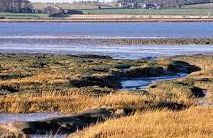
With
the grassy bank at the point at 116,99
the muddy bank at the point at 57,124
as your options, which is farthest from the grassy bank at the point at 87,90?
the muddy bank at the point at 57,124

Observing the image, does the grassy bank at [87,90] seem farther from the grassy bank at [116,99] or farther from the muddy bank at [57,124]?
the muddy bank at [57,124]

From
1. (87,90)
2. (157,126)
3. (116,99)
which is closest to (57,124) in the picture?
(157,126)

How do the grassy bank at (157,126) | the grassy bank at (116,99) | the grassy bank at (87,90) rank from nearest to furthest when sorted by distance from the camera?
the grassy bank at (157,126)
the grassy bank at (116,99)
the grassy bank at (87,90)

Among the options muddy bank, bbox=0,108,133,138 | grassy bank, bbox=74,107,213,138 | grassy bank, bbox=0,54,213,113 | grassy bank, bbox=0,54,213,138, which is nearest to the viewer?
grassy bank, bbox=74,107,213,138

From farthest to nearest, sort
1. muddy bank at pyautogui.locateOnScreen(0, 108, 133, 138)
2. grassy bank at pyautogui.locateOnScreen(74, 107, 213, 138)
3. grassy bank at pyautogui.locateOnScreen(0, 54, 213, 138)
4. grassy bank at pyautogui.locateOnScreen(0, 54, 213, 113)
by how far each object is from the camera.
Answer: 1. grassy bank at pyautogui.locateOnScreen(0, 54, 213, 113)
2. grassy bank at pyautogui.locateOnScreen(0, 54, 213, 138)
3. muddy bank at pyautogui.locateOnScreen(0, 108, 133, 138)
4. grassy bank at pyautogui.locateOnScreen(74, 107, 213, 138)

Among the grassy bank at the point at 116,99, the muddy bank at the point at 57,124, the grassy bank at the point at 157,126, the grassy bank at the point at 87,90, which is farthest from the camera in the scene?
the grassy bank at the point at 87,90

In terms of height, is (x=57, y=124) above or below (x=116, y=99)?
above

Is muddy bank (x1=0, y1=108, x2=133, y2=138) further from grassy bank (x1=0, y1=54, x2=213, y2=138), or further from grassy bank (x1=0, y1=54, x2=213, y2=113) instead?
grassy bank (x1=0, y1=54, x2=213, y2=113)

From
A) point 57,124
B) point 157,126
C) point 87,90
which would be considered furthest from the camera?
point 87,90

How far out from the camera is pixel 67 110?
27266 millimetres

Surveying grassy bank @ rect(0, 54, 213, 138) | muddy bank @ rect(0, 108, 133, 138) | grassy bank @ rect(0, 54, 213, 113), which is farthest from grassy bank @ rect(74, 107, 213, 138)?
grassy bank @ rect(0, 54, 213, 113)

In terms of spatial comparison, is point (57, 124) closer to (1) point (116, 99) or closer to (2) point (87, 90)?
(1) point (116, 99)

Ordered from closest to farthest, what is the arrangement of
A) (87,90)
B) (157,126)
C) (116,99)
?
(157,126) → (116,99) → (87,90)

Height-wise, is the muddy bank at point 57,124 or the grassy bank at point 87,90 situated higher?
the muddy bank at point 57,124
